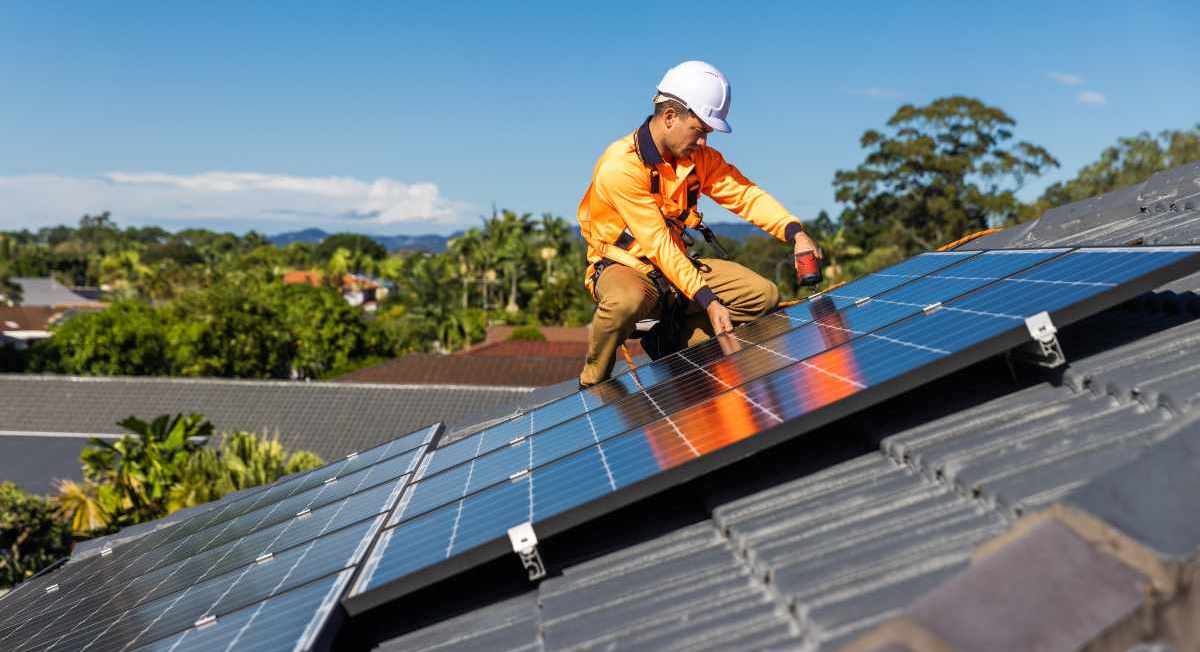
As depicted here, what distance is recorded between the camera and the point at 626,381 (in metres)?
6.37

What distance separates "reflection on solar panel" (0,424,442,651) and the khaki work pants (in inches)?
52.1

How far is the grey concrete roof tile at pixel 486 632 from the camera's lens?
3723 millimetres

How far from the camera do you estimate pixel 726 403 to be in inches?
176

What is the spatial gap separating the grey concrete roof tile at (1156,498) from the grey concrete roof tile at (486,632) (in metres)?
1.89

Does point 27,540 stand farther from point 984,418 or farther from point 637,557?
point 984,418

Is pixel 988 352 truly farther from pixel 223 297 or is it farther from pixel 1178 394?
pixel 223 297

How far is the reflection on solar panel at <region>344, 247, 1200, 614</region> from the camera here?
381cm

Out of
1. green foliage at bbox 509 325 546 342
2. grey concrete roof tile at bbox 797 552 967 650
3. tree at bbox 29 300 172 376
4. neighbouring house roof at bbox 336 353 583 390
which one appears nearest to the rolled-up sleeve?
grey concrete roof tile at bbox 797 552 967 650

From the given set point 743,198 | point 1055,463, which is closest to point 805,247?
point 743,198

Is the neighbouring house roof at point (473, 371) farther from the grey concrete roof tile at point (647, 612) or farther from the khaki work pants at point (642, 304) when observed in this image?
the grey concrete roof tile at point (647, 612)

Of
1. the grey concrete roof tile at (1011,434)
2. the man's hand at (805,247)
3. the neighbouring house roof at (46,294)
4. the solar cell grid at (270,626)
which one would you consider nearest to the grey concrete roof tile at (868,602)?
the grey concrete roof tile at (1011,434)

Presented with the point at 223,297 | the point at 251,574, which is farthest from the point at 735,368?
the point at 223,297

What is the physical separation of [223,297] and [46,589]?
6511cm

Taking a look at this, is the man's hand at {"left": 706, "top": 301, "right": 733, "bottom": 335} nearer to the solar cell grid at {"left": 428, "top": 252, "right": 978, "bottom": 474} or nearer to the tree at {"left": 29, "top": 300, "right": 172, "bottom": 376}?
the solar cell grid at {"left": 428, "top": 252, "right": 978, "bottom": 474}
